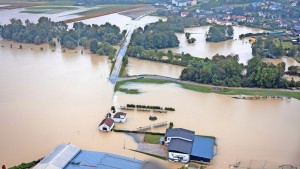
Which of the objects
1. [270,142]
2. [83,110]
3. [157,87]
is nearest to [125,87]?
[157,87]

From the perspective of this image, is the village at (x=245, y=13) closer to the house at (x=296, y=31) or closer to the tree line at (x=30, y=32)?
the house at (x=296, y=31)

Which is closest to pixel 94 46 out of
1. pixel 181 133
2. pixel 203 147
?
pixel 181 133

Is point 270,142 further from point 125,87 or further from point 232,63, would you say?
point 125,87

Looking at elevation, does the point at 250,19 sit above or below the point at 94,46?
above

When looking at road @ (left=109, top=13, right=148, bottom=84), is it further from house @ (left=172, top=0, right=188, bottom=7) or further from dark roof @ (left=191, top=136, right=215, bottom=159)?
house @ (left=172, top=0, right=188, bottom=7)

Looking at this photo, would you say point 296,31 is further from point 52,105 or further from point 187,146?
point 52,105

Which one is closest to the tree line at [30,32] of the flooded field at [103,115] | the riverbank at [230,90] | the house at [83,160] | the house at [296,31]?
the flooded field at [103,115]
